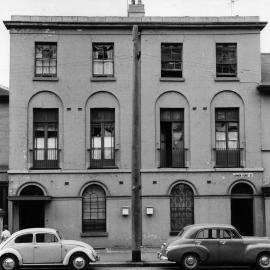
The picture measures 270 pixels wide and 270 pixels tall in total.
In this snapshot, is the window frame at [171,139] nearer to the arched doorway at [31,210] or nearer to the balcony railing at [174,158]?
the balcony railing at [174,158]

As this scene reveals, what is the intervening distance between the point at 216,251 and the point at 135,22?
44.8 ft

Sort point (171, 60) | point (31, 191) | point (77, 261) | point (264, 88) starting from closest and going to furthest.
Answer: point (77, 261) < point (31, 191) < point (264, 88) < point (171, 60)

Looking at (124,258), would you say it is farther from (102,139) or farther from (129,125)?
(129,125)

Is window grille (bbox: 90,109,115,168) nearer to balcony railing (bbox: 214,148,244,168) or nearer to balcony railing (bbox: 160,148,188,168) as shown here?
balcony railing (bbox: 160,148,188,168)

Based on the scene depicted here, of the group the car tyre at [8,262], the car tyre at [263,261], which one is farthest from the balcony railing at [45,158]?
the car tyre at [263,261]

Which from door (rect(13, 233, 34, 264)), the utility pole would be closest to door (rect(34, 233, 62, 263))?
door (rect(13, 233, 34, 264))

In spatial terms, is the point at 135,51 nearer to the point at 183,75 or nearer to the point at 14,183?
the point at 183,75

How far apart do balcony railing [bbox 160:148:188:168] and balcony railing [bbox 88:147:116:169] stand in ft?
8.18

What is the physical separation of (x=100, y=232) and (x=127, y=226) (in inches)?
53.7

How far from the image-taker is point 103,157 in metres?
30.7

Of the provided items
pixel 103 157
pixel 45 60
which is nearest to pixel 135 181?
pixel 103 157

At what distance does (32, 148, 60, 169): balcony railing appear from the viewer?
30.4 meters

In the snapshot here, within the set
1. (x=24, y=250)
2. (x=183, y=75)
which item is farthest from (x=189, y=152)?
(x=24, y=250)

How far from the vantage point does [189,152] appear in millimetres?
30797
